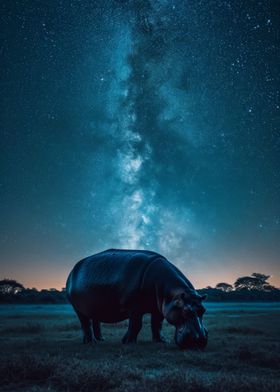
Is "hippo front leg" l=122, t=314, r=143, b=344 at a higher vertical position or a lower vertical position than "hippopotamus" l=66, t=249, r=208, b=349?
lower

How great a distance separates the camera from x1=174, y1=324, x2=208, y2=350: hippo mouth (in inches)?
243

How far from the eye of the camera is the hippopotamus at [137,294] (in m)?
6.43

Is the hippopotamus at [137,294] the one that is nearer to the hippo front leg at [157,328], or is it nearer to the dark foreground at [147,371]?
the hippo front leg at [157,328]

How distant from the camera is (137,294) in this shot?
745 cm

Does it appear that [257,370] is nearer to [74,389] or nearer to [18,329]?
[74,389]

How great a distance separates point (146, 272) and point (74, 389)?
3800 millimetres

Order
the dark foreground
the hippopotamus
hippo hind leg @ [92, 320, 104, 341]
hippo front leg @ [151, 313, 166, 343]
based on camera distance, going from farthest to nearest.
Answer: hippo hind leg @ [92, 320, 104, 341] < hippo front leg @ [151, 313, 166, 343] < the hippopotamus < the dark foreground

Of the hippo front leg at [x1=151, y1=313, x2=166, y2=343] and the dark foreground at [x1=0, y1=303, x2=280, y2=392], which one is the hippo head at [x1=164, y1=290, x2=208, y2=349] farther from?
the hippo front leg at [x1=151, y1=313, x2=166, y2=343]

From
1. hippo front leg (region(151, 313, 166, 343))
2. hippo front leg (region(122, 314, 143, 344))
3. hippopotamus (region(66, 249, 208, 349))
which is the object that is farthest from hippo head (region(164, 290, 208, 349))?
hippo front leg (region(151, 313, 166, 343))

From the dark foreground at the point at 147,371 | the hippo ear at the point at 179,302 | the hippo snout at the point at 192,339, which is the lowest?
the dark foreground at the point at 147,371

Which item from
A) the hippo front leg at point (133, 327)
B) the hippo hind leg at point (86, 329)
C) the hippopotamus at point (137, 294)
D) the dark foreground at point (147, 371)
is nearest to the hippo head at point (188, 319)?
the hippopotamus at point (137, 294)

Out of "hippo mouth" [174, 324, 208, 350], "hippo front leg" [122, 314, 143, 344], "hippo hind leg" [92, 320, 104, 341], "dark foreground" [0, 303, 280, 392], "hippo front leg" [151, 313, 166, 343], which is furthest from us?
"hippo hind leg" [92, 320, 104, 341]

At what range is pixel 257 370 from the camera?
5234 mm

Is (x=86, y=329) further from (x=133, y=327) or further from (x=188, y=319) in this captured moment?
(x=188, y=319)
